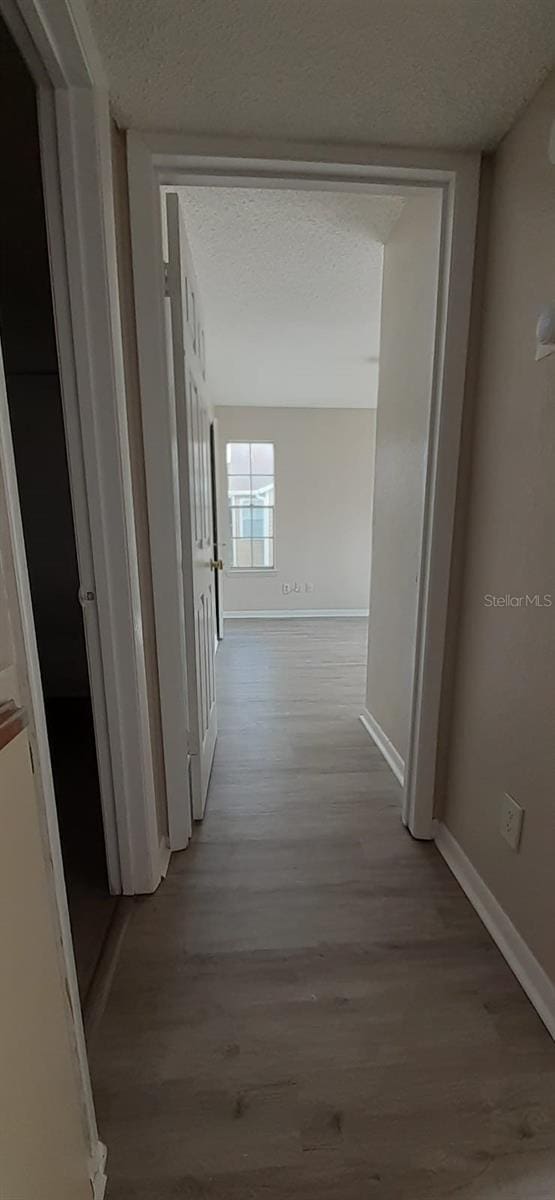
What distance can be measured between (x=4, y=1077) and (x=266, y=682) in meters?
2.96

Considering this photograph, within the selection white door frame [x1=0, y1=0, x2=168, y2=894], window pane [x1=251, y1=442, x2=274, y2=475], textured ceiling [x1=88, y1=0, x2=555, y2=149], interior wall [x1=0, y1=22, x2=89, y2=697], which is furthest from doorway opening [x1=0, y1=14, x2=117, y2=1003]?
A: window pane [x1=251, y1=442, x2=274, y2=475]

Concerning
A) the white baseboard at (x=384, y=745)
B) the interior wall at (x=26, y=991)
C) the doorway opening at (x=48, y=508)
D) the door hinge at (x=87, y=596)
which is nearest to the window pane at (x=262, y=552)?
the doorway opening at (x=48, y=508)

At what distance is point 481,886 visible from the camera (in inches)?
60.5

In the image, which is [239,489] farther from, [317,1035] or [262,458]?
[317,1035]

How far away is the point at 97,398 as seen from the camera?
1.24 metres

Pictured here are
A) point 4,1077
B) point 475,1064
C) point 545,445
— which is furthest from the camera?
point 545,445

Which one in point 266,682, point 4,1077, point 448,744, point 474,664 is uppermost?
point 474,664

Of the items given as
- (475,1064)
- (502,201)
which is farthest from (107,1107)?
(502,201)

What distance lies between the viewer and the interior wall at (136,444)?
1338 millimetres

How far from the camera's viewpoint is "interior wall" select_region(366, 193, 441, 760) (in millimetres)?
1856

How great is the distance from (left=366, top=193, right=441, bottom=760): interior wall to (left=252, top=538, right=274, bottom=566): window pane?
294cm

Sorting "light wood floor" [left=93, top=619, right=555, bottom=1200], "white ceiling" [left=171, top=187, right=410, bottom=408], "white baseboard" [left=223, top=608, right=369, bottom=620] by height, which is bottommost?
"light wood floor" [left=93, top=619, right=555, bottom=1200]

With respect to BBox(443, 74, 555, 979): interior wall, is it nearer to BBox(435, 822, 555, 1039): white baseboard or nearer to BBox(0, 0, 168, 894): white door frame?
BBox(435, 822, 555, 1039): white baseboard

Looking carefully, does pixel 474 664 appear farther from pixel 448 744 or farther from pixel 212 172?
pixel 212 172
